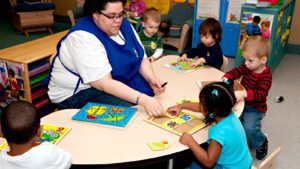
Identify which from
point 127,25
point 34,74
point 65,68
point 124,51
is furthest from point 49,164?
point 34,74

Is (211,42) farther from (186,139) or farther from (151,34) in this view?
(186,139)

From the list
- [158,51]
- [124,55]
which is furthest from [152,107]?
[158,51]

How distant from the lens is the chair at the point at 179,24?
13.6 feet

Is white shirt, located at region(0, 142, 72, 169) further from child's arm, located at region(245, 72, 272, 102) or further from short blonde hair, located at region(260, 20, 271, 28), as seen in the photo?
short blonde hair, located at region(260, 20, 271, 28)

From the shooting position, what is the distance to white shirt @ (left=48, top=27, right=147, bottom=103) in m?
1.77

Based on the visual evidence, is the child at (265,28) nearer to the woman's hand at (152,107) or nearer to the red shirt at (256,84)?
the red shirt at (256,84)

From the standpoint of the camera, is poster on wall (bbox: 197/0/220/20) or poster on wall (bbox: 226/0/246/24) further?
poster on wall (bbox: 197/0/220/20)

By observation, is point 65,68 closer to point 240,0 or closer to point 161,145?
point 161,145

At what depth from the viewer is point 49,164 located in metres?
1.24

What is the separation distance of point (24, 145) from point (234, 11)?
370 centimetres

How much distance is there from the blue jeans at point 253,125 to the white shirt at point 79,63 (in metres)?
1.05

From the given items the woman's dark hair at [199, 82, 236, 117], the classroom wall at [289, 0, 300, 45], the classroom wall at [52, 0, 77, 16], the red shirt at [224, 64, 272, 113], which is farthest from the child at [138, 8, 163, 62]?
the classroom wall at [52, 0, 77, 16]

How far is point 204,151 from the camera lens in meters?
1.42

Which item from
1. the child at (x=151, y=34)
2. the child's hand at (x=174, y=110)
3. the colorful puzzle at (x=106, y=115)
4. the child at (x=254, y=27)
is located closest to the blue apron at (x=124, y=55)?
the colorful puzzle at (x=106, y=115)
